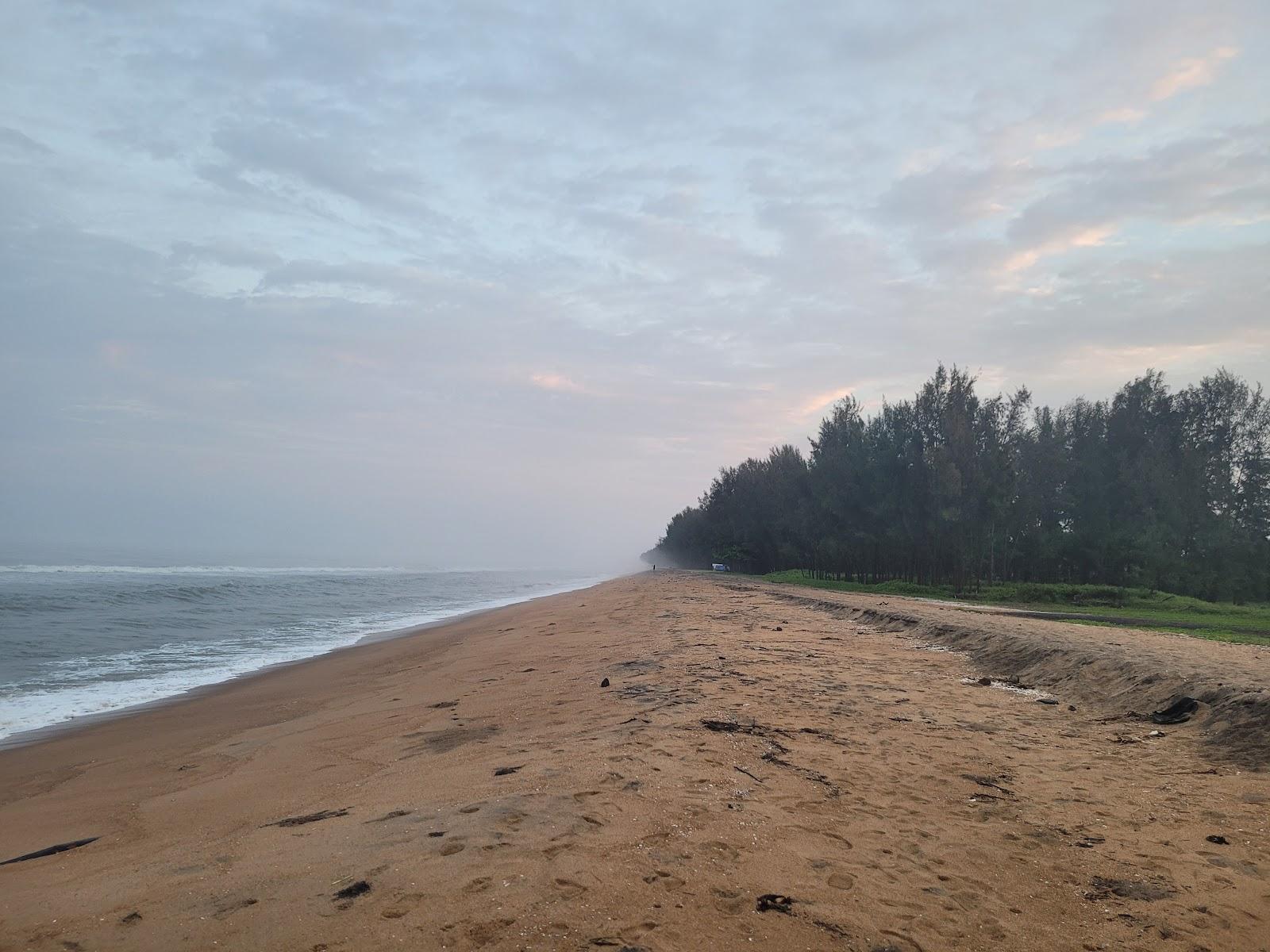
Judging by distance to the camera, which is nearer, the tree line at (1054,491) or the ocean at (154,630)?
the ocean at (154,630)

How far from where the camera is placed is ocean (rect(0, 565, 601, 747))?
1333 cm

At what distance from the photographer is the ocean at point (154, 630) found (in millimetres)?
13328

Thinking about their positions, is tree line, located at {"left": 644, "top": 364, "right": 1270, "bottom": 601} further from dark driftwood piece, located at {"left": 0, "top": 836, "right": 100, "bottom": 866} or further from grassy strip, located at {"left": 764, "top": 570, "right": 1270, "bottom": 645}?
dark driftwood piece, located at {"left": 0, "top": 836, "right": 100, "bottom": 866}

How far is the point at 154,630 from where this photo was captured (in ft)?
75.2

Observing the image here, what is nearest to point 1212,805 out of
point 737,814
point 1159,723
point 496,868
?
point 1159,723

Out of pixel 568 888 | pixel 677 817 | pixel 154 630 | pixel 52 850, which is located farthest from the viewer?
pixel 154 630

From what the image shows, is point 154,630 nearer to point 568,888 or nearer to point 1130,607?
point 568,888

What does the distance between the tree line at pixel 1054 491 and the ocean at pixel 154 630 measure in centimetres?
2661

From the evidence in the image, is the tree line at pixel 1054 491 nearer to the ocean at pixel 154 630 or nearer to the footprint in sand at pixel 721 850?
the ocean at pixel 154 630

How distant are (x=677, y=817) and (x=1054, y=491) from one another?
5459 cm

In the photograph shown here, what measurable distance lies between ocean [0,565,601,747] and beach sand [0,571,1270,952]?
3263 millimetres

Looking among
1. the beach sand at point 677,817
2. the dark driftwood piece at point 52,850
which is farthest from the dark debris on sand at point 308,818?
the dark driftwood piece at point 52,850

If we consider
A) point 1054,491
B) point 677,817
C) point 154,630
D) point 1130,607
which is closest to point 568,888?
point 677,817

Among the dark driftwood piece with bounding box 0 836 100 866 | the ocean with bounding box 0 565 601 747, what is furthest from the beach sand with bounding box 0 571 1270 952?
the ocean with bounding box 0 565 601 747
